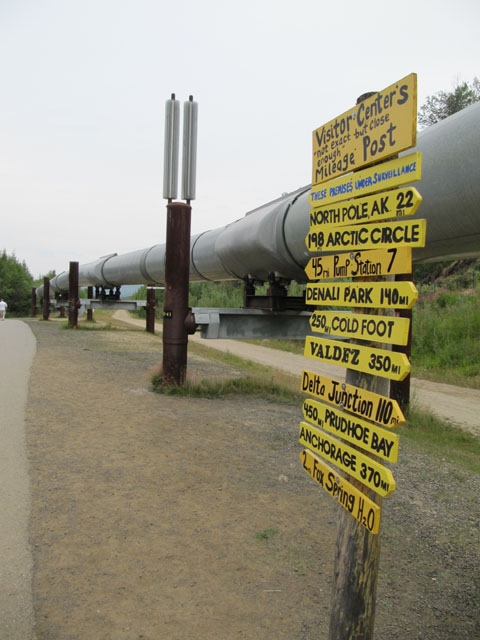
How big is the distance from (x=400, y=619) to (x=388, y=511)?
1.29 m

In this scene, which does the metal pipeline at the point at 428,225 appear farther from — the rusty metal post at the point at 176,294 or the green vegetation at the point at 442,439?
the green vegetation at the point at 442,439

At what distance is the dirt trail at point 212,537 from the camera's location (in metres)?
2.66

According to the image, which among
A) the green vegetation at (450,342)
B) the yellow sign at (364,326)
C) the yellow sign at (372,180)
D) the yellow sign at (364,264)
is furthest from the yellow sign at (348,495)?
the green vegetation at (450,342)

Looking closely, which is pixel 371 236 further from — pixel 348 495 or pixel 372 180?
pixel 348 495

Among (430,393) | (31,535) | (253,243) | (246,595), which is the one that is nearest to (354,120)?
(246,595)

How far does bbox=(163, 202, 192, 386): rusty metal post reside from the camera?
776 cm

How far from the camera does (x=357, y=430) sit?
6.90 feet

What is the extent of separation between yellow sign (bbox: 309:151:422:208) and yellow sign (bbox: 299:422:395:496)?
1.07 metres

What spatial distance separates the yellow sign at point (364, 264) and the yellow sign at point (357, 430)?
60cm

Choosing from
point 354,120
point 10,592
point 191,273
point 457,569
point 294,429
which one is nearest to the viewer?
point 354,120

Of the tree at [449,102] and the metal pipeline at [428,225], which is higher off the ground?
the tree at [449,102]

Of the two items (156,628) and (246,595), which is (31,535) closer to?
(156,628)

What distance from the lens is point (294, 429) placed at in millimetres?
A: 6051

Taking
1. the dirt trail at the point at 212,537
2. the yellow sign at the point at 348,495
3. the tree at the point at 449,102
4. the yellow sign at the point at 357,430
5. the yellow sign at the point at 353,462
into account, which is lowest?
the dirt trail at the point at 212,537
